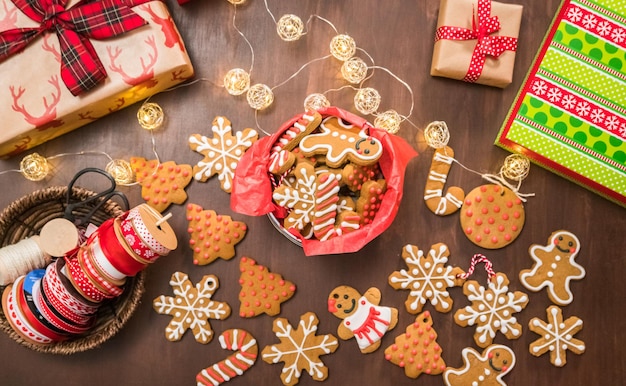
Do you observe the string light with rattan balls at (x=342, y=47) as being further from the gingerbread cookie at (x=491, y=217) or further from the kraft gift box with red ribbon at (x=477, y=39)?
the gingerbread cookie at (x=491, y=217)

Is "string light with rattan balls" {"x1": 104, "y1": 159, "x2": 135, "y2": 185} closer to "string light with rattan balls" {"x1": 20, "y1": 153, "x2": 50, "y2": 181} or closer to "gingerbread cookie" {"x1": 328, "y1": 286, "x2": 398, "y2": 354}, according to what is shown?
"string light with rattan balls" {"x1": 20, "y1": 153, "x2": 50, "y2": 181}

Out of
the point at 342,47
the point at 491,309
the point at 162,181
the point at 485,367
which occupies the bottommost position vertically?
the point at 485,367

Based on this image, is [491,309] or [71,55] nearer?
[71,55]

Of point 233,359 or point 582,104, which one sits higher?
point 582,104

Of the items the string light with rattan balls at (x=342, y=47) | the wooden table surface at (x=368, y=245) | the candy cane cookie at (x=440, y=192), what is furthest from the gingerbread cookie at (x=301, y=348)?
the string light with rattan balls at (x=342, y=47)

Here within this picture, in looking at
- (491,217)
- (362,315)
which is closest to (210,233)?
(362,315)

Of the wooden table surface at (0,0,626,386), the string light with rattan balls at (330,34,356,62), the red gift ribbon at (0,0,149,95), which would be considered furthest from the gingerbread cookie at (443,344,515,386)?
the red gift ribbon at (0,0,149,95)

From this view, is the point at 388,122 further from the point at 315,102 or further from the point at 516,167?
the point at 516,167
